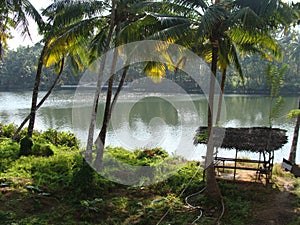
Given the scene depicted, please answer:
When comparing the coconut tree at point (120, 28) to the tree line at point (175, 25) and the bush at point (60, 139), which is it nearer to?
the tree line at point (175, 25)

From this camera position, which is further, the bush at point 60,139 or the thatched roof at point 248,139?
the bush at point 60,139

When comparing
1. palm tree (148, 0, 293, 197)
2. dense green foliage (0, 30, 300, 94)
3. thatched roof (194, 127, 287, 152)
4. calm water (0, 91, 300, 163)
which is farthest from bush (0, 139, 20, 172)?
dense green foliage (0, 30, 300, 94)

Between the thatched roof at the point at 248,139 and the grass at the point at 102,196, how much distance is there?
0.87 m

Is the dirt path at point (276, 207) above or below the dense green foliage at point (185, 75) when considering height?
below

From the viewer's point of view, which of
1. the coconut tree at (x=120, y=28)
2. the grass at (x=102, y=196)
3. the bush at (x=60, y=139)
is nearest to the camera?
the grass at (x=102, y=196)

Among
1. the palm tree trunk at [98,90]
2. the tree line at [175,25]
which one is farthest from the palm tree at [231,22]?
the palm tree trunk at [98,90]

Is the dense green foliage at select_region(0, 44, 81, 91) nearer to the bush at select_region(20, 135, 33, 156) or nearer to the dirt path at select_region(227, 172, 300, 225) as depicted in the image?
the bush at select_region(20, 135, 33, 156)

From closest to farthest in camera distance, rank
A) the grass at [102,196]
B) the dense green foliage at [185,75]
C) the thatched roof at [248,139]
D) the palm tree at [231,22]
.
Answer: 1. the palm tree at [231,22]
2. the grass at [102,196]
3. the thatched roof at [248,139]
4. the dense green foliage at [185,75]

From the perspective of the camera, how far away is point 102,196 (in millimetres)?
6672

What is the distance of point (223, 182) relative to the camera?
740 cm

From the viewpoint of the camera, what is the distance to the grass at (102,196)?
5.55m

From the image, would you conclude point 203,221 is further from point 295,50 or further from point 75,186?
point 295,50

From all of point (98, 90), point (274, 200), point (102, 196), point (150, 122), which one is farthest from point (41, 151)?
point (150, 122)

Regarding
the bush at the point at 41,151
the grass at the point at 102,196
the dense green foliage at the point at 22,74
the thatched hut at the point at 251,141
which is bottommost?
the grass at the point at 102,196
